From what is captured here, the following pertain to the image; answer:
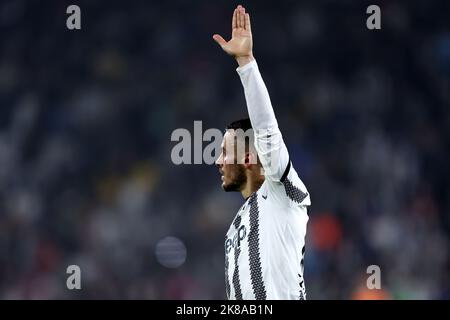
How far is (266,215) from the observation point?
395 centimetres

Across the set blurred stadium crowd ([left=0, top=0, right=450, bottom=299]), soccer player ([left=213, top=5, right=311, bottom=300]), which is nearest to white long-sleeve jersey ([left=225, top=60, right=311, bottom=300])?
soccer player ([left=213, top=5, right=311, bottom=300])

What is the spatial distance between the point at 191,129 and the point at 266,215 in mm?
4776

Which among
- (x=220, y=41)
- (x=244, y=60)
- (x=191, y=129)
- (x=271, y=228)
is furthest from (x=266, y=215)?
(x=191, y=129)

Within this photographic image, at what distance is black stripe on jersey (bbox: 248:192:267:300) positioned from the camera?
3.89 meters

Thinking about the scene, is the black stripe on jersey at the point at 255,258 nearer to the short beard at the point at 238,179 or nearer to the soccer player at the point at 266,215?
the soccer player at the point at 266,215

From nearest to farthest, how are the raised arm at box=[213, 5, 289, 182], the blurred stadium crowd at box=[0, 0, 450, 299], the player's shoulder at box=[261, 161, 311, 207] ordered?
1. the raised arm at box=[213, 5, 289, 182]
2. the player's shoulder at box=[261, 161, 311, 207]
3. the blurred stadium crowd at box=[0, 0, 450, 299]

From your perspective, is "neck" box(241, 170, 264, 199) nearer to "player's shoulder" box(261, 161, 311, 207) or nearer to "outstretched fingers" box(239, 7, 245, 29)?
"player's shoulder" box(261, 161, 311, 207)

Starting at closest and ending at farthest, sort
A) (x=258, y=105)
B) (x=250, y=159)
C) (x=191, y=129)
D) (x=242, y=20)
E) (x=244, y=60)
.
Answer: (x=258, y=105) < (x=244, y=60) < (x=242, y=20) < (x=250, y=159) < (x=191, y=129)

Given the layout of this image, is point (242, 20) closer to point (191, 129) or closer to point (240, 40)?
point (240, 40)

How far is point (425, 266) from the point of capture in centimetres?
823
